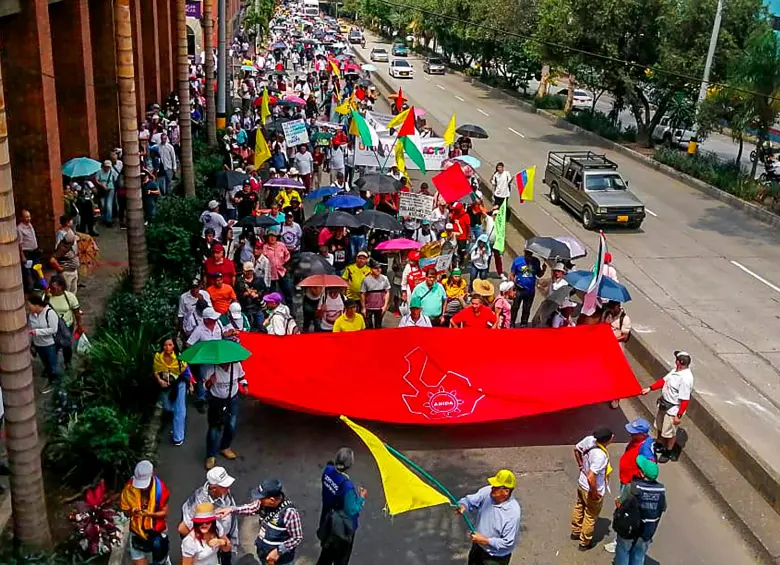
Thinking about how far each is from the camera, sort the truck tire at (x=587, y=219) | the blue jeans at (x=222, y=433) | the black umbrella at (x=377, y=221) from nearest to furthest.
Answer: the blue jeans at (x=222, y=433) < the black umbrella at (x=377, y=221) < the truck tire at (x=587, y=219)

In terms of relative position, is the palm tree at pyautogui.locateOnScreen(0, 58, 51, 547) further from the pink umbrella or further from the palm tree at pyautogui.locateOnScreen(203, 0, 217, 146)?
the palm tree at pyautogui.locateOnScreen(203, 0, 217, 146)

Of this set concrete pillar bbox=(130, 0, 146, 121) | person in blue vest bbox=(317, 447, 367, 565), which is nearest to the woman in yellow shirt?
person in blue vest bbox=(317, 447, 367, 565)

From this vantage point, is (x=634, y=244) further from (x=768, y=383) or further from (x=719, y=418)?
(x=719, y=418)

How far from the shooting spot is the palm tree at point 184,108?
17641 millimetres

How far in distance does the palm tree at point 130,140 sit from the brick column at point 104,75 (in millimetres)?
9400

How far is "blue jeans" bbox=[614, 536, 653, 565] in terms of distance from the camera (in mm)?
7957

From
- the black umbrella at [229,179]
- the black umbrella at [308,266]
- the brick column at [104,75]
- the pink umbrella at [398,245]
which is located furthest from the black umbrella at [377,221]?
the brick column at [104,75]

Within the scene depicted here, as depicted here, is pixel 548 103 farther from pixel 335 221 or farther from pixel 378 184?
pixel 335 221

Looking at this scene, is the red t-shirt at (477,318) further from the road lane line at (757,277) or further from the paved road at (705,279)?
the road lane line at (757,277)

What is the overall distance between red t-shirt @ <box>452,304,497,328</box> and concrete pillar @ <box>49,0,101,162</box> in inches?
438

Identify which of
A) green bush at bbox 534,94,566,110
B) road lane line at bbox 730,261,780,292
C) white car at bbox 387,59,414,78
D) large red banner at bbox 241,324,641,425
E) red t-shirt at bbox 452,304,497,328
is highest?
red t-shirt at bbox 452,304,497,328

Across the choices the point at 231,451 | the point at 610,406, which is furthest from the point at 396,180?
the point at 231,451

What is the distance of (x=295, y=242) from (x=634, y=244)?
395 inches

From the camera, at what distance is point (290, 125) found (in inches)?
789
